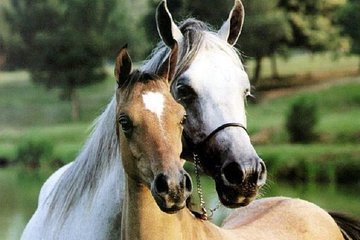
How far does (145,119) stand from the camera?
290cm

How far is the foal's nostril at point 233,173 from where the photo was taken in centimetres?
316

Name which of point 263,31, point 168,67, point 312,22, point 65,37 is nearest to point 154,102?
point 168,67

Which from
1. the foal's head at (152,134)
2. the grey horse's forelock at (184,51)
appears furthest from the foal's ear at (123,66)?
the grey horse's forelock at (184,51)

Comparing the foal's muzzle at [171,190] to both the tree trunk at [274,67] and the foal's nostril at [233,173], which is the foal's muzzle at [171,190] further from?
the tree trunk at [274,67]

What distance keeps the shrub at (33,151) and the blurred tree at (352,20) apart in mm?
6233

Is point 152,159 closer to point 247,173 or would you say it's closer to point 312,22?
point 247,173

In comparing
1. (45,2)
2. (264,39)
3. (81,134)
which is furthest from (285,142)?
(45,2)

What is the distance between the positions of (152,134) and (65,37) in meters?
17.5

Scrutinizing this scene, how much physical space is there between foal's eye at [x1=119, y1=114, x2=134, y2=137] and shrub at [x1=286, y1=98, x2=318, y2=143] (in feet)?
46.2

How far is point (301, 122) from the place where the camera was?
17.4 metres

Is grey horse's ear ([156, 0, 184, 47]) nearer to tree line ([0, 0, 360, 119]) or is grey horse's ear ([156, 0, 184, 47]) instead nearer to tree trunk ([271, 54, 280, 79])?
tree line ([0, 0, 360, 119])

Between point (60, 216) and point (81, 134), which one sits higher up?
point (60, 216)

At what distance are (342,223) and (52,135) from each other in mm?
15187

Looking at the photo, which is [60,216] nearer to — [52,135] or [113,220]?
[113,220]
